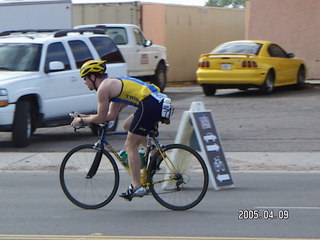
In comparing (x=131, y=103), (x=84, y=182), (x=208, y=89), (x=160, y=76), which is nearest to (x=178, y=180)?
(x=131, y=103)

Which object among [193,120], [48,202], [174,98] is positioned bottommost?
[174,98]

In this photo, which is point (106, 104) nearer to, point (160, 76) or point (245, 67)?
point (245, 67)

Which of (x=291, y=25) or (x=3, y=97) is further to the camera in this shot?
(x=291, y=25)

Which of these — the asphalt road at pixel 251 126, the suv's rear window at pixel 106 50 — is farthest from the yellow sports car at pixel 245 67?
the suv's rear window at pixel 106 50

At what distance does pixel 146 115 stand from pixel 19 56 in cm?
668

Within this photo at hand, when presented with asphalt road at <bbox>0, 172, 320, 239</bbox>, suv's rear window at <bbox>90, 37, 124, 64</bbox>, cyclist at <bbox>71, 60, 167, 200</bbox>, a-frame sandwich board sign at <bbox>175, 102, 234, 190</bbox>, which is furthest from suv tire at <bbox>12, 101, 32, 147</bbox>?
cyclist at <bbox>71, 60, 167, 200</bbox>

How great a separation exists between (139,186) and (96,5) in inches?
805

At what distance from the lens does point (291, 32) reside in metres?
27.4

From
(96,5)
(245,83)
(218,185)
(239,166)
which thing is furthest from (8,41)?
(96,5)

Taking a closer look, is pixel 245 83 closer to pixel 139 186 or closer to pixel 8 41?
pixel 8 41

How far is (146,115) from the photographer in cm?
900

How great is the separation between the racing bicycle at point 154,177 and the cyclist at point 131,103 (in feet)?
0.37

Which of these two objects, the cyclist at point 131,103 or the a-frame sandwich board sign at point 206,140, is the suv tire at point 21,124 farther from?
the cyclist at point 131,103

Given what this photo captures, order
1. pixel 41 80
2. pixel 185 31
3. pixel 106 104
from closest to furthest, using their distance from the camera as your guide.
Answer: pixel 106 104 < pixel 41 80 < pixel 185 31
